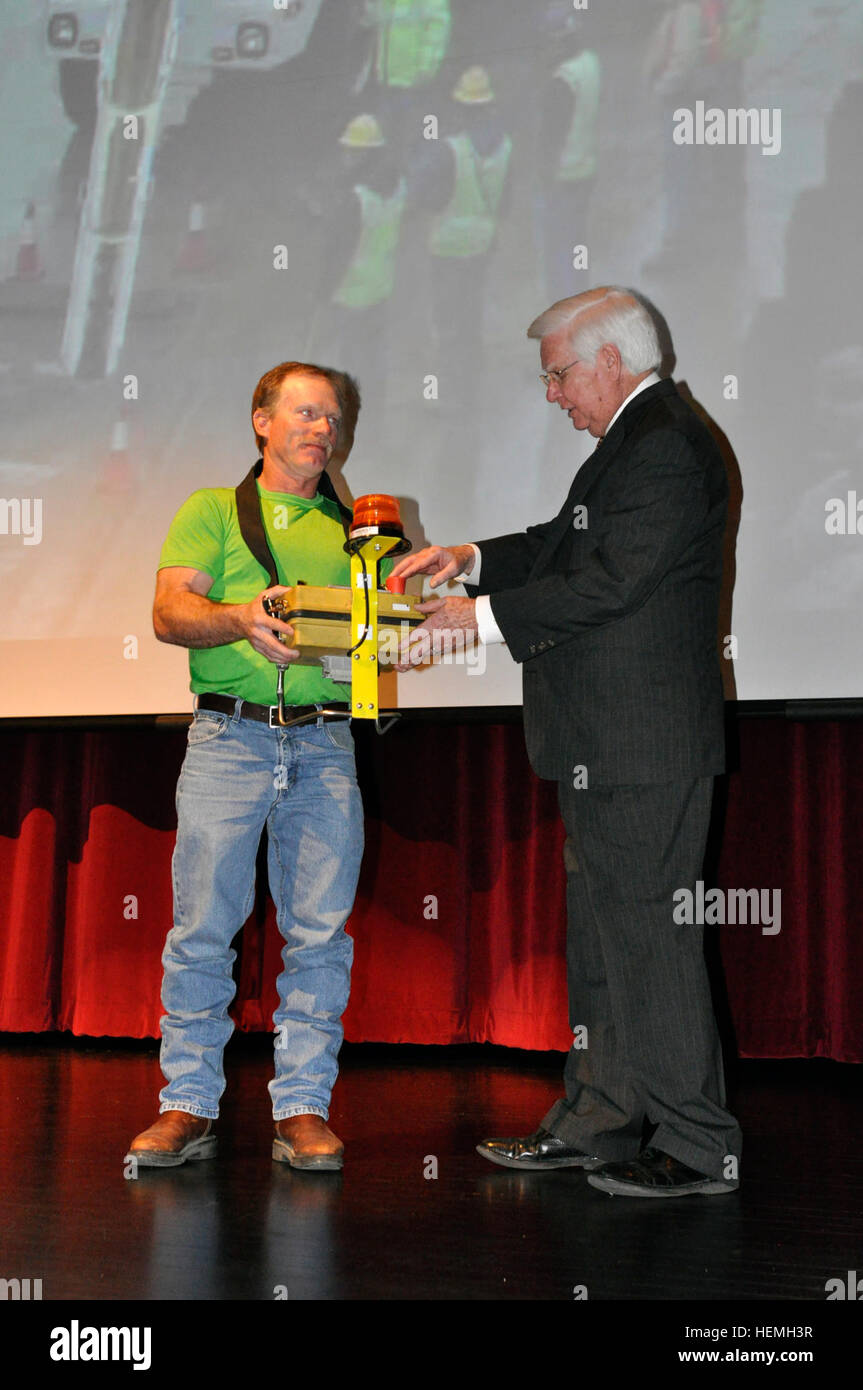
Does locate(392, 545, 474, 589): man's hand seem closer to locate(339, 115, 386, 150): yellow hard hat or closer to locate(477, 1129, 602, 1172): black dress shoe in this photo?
locate(477, 1129, 602, 1172): black dress shoe

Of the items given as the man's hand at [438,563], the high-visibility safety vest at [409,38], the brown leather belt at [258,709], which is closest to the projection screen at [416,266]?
the high-visibility safety vest at [409,38]

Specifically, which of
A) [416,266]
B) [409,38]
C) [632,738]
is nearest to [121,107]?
[409,38]

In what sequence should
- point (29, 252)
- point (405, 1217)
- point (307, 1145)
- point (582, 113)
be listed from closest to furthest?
point (405, 1217) < point (307, 1145) < point (582, 113) < point (29, 252)

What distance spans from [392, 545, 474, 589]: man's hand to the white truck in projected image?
5.15 feet

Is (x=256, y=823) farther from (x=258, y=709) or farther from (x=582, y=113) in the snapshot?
(x=582, y=113)

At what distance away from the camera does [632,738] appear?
2.00 meters

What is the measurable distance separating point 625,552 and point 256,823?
81 centimetres

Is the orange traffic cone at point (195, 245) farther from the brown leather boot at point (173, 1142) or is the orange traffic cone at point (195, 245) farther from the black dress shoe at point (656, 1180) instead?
the black dress shoe at point (656, 1180)

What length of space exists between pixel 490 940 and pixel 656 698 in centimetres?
164

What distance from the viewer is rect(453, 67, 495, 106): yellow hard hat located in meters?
3.11
